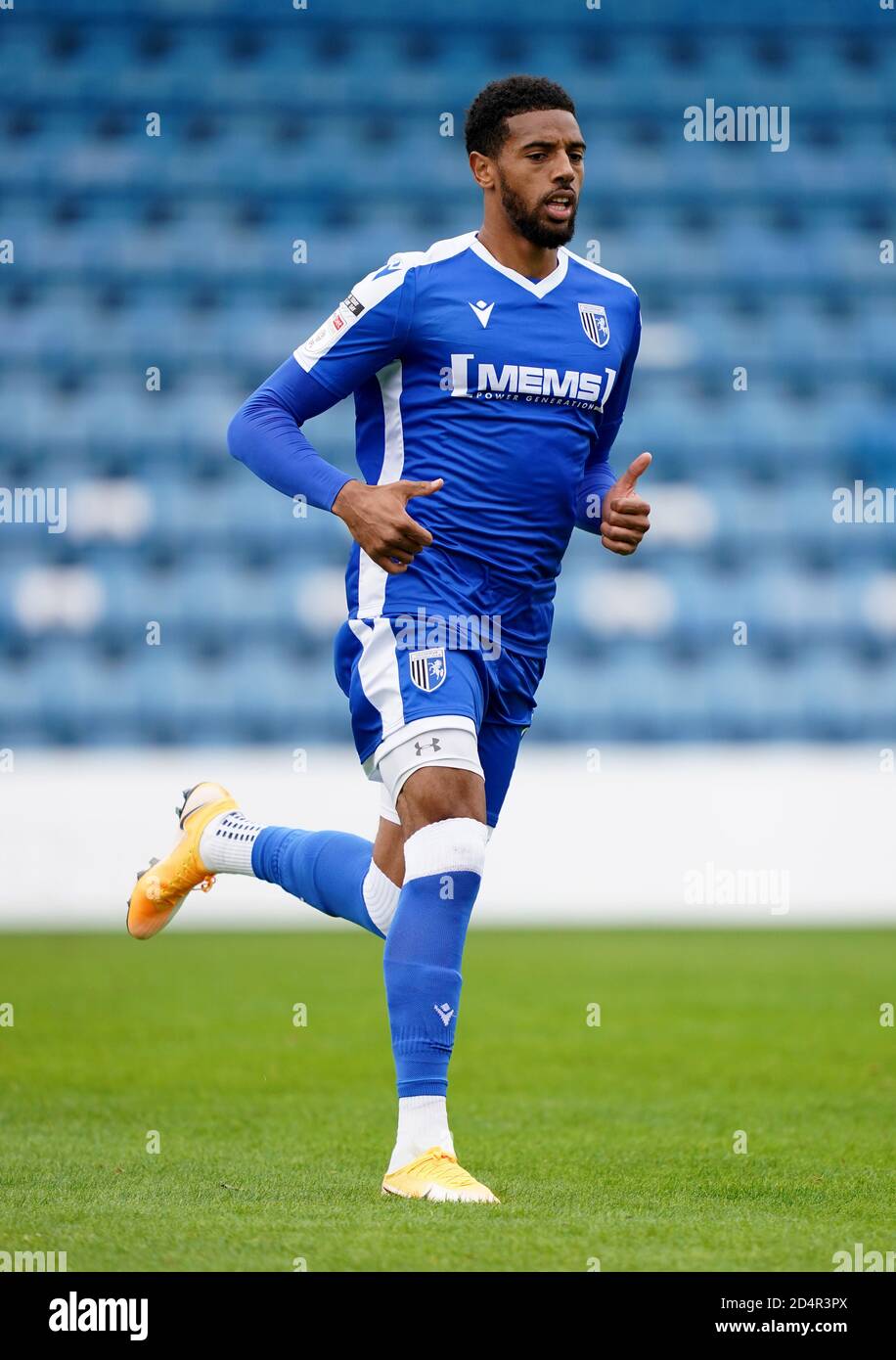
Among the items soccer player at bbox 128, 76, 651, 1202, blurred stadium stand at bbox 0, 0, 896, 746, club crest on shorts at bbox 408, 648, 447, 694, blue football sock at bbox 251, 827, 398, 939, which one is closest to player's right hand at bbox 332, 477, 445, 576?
soccer player at bbox 128, 76, 651, 1202

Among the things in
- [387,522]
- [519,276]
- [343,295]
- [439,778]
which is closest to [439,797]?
[439,778]

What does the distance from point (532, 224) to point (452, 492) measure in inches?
22.0

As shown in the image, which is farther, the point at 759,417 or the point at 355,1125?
the point at 759,417

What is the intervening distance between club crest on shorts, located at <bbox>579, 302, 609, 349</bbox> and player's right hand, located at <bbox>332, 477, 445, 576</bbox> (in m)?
0.57

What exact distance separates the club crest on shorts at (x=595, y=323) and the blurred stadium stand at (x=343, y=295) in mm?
6872

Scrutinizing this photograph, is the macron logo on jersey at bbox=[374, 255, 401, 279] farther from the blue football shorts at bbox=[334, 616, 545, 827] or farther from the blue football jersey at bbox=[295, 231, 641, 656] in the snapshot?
the blue football shorts at bbox=[334, 616, 545, 827]

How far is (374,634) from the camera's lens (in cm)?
357

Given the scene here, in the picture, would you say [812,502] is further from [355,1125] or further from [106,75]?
[355,1125]

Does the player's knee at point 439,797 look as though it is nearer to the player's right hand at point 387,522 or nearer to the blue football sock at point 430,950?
the blue football sock at point 430,950

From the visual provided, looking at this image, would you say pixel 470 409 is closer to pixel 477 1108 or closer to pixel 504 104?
pixel 504 104

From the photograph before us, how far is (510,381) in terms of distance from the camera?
365cm

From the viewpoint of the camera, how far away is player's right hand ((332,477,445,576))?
3355 mm
